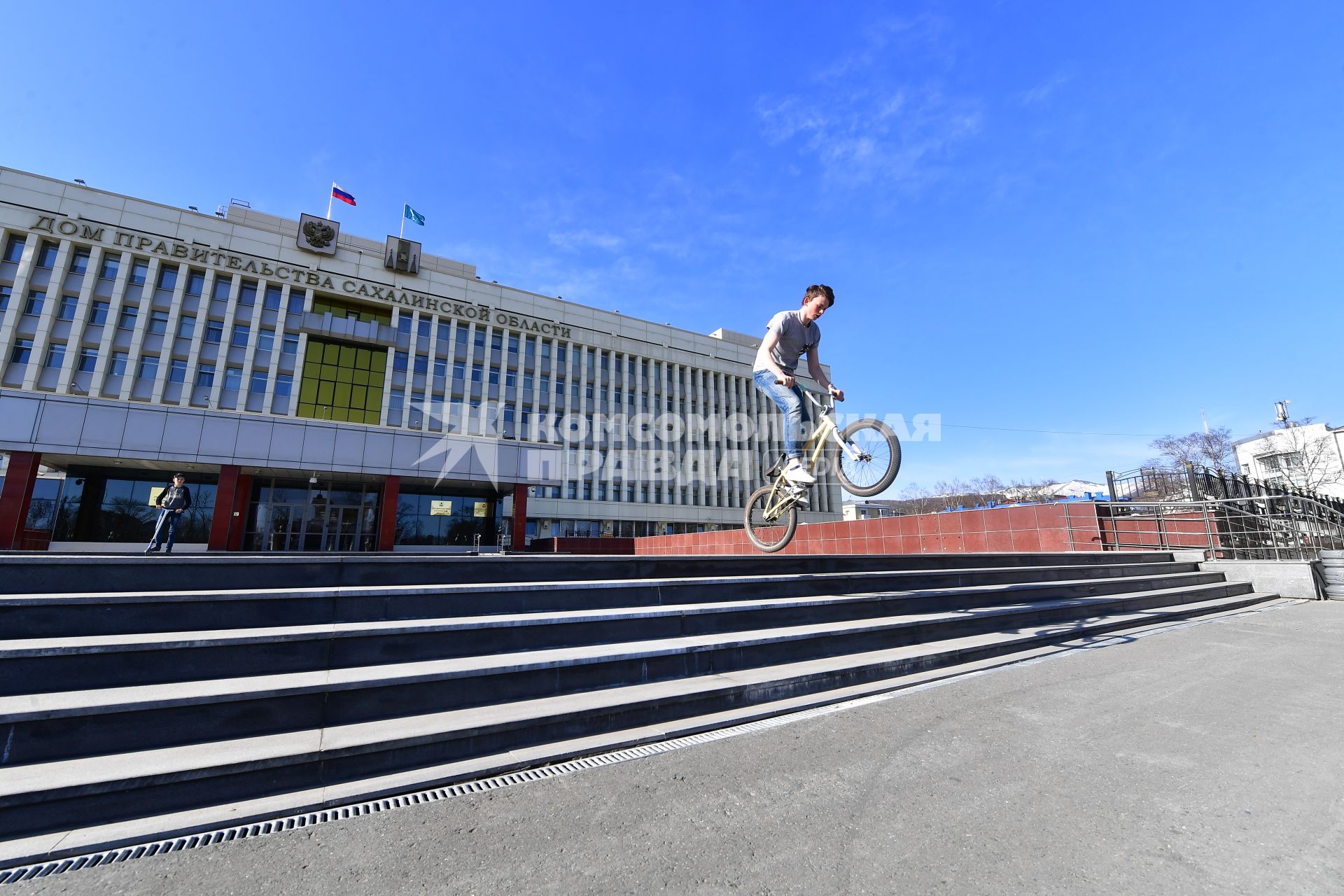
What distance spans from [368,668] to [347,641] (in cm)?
21

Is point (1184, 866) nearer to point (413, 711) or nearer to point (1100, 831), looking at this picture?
point (1100, 831)

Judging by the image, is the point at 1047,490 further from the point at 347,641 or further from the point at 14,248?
the point at 14,248

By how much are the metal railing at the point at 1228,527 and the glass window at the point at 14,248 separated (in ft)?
159

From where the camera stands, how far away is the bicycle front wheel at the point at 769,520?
6887 mm

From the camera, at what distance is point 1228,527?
11281mm

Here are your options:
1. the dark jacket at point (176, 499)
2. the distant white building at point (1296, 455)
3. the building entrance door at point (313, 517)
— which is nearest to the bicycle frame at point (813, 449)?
the dark jacket at point (176, 499)

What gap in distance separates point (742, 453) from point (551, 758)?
48.8 metres

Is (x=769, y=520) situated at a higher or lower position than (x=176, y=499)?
lower

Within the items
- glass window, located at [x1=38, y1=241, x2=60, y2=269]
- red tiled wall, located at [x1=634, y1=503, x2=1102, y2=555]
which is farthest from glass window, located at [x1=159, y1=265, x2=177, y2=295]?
red tiled wall, located at [x1=634, y1=503, x2=1102, y2=555]

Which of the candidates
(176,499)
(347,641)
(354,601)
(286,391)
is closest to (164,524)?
(176,499)

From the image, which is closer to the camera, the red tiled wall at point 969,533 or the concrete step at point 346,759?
the concrete step at point 346,759

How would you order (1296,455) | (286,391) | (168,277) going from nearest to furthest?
(168,277) → (286,391) → (1296,455)

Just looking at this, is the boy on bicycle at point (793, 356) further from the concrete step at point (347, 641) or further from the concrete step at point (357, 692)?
the concrete step at point (357, 692)

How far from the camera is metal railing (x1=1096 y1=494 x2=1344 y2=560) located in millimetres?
11180
